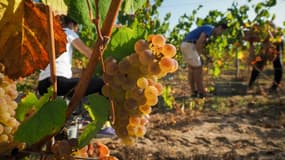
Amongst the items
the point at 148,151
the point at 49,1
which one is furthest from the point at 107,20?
the point at 148,151

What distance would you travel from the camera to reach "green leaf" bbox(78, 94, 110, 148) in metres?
0.64

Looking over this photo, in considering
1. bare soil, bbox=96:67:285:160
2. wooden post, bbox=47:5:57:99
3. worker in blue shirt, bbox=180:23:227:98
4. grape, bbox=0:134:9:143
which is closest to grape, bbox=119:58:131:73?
wooden post, bbox=47:5:57:99

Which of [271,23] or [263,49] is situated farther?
[263,49]

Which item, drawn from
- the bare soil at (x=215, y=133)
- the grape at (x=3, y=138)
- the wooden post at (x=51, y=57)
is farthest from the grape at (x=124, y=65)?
the bare soil at (x=215, y=133)

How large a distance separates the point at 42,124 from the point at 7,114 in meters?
0.08

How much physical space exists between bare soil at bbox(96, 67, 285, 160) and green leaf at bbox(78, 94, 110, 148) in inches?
124

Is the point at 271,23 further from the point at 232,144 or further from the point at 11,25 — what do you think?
the point at 11,25

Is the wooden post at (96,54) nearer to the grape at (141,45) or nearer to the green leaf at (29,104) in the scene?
the grape at (141,45)

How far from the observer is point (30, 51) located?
698mm

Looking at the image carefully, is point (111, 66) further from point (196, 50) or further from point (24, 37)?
point (196, 50)

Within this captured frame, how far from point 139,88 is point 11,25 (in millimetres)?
241

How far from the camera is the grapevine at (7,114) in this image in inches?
24.0

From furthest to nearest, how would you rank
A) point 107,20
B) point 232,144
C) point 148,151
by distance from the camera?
point 232,144 → point 148,151 → point 107,20

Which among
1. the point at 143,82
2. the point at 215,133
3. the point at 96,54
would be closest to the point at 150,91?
the point at 143,82
